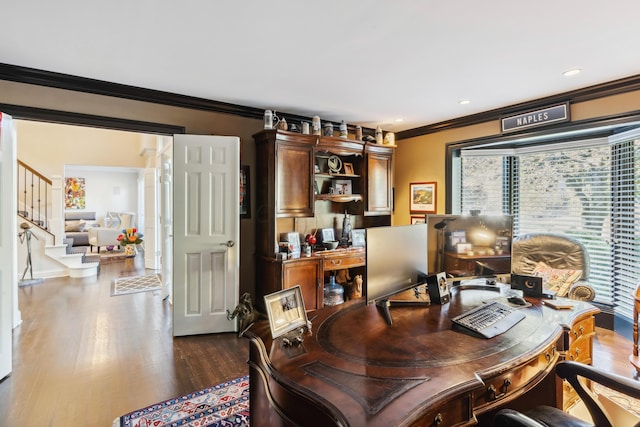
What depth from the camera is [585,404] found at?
1.31m

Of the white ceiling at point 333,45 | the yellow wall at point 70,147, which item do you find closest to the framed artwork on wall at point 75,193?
the yellow wall at point 70,147

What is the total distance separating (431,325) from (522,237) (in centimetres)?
283

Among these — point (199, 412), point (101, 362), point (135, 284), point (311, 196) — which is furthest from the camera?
point (135, 284)

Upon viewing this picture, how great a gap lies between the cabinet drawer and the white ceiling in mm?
1906

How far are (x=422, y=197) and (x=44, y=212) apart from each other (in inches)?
298

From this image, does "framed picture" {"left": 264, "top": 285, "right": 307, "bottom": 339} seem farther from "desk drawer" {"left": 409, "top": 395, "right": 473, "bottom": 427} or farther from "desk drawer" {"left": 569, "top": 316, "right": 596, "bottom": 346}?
"desk drawer" {"left": 569, "top": 316, "right": 596, "bottom": 346}

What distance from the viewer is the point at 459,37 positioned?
2.26m

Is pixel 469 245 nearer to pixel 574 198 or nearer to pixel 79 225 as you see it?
pixel 574 198

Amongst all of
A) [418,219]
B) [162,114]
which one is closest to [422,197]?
[418,219]

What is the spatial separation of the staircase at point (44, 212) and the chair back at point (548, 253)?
7.18 m

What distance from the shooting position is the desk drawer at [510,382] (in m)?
1.24

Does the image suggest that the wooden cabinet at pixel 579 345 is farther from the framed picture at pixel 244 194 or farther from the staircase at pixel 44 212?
the staircase at pixel 44 212

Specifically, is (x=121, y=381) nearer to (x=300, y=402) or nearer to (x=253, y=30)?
(x=300, y=402)

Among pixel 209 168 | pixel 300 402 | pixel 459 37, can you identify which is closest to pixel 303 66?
pixel 459 37
